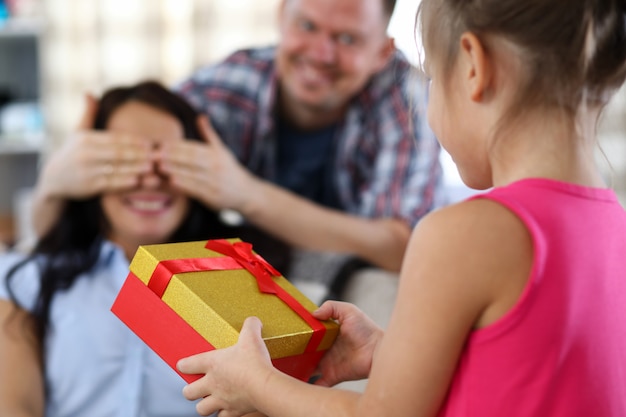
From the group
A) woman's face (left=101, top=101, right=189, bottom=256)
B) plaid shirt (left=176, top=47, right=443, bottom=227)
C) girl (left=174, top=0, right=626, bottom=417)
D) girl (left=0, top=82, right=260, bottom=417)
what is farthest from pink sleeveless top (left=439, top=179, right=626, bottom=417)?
plaid shirt (left=176, top=47, right=443, bottom=227)

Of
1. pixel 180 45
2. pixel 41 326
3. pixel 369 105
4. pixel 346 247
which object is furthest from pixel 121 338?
pixel 180 45

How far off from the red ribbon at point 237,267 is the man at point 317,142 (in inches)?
25.4

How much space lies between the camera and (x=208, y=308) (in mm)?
891

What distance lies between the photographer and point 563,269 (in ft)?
2.37

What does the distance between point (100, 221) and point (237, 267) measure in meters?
0.81

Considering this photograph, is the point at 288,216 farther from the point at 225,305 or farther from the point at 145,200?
the point at 225,305

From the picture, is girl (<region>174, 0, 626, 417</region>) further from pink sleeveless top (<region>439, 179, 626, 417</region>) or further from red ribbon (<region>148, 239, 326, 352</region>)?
red ribbon (<region>148, 239, 326, 352</region>)

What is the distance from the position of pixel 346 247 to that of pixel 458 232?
118 cm

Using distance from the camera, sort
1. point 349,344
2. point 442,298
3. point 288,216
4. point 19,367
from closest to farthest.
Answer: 1. point 442,298
2. point 349,344
3. point 19,367
4. point 288,216

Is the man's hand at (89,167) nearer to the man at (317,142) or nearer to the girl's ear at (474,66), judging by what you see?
the man at (317,142)

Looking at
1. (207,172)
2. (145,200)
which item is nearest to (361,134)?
(207,172)

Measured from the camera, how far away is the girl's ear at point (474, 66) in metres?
0.74

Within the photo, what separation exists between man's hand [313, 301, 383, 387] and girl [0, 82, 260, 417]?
0.57m

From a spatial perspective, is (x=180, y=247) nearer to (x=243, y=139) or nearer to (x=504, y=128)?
(x=504, y=128)
